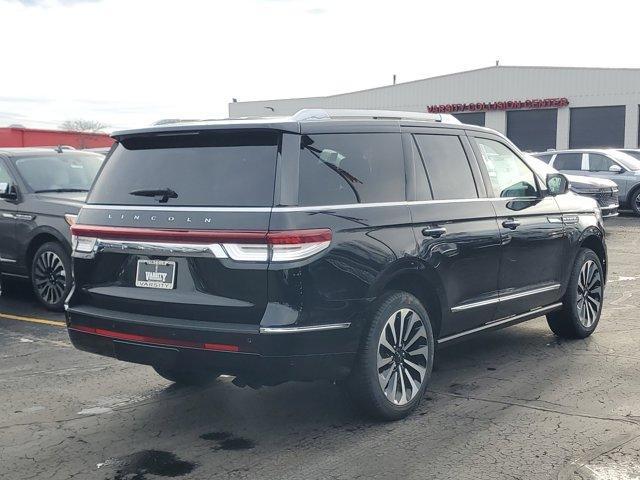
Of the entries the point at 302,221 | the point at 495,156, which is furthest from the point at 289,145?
the point at 495,156

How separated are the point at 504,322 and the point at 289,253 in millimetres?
2488

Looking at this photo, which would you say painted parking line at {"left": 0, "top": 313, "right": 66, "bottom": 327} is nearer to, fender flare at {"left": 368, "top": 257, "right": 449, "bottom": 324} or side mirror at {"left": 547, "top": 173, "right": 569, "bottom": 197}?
fender flare at {"left": 368, "top": 257, "right": 449, "bottom": 324}

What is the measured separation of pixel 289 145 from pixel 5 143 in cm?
2005

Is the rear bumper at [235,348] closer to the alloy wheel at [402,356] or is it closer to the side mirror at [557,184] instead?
the alloy wheel at [402,356]

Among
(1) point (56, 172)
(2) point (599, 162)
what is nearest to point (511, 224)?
(1) point (56, 172)

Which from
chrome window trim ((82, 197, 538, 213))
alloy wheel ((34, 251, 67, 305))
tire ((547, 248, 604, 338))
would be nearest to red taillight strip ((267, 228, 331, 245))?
chrome window trim ((82, 197, 538, 213))

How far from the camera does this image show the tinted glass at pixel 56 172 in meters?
9.51

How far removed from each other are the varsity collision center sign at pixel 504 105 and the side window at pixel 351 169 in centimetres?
3830

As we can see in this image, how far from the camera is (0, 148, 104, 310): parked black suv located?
29.1 ft

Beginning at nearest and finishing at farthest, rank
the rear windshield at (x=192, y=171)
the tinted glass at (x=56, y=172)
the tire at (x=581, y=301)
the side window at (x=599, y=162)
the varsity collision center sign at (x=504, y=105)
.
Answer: the rear windshield at (x=192, y=171) < the tire at (x=581, y=301) < the tinted glass at (x=56, y=172) < the side window at (x=599, y=162) < the varsity collision center sign at (x=504, y=105)

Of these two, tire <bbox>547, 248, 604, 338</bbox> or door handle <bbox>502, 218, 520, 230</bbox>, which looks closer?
door handle <bbox>502, 218, 520, 230</bbox>

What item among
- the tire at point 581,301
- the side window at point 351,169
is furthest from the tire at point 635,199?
the side window at point 351,169

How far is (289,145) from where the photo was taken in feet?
15.1

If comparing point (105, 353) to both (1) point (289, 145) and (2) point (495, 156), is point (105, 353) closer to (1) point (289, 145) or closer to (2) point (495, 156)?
(1) point (289, 145)
